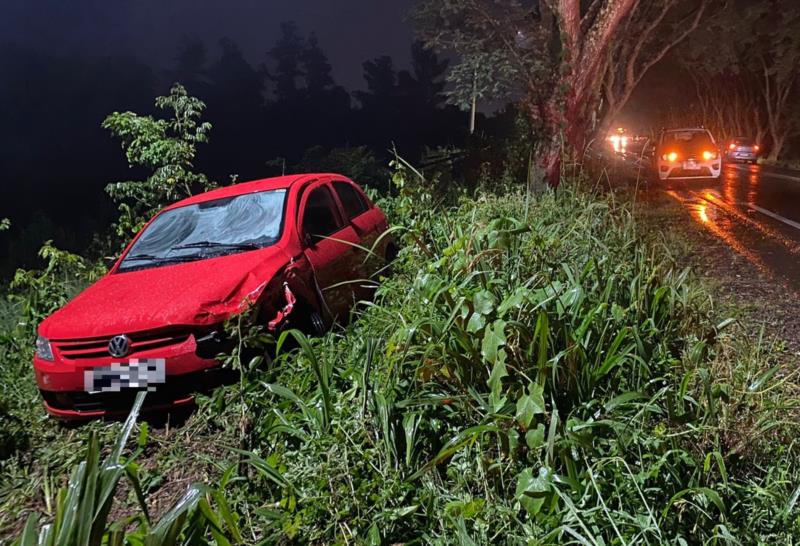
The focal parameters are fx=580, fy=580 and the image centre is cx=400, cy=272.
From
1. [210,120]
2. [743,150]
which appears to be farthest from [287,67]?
[743,150]

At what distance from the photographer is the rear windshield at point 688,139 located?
15.7 meters

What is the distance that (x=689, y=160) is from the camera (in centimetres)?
1531

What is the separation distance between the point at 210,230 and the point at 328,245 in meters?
1.00

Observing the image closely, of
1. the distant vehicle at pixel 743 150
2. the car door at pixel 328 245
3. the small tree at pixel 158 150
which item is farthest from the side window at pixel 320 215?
the distant vehicle at pixel 743 150

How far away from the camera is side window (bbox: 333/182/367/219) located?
5.92 metres

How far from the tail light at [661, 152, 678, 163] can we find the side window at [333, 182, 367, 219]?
11.9 metres

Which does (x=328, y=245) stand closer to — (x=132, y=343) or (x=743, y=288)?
(x=132, y=343)

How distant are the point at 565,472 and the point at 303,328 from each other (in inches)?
90.0

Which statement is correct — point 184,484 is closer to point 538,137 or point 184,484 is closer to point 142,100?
point 538,137

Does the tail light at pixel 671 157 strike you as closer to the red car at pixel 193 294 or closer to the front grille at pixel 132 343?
the red car at pixel 193 294

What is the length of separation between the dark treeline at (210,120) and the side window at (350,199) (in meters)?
5.82

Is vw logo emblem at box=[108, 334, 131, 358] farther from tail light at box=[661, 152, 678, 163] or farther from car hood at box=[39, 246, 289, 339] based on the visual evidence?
tail light at box=[661, 152, 678, 163]

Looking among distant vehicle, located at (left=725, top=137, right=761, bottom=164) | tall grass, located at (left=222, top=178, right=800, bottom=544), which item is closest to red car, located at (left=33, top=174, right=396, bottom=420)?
tall grass, located at (left=222, top=178, right=800, bottom=544)

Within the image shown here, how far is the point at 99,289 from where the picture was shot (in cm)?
427
